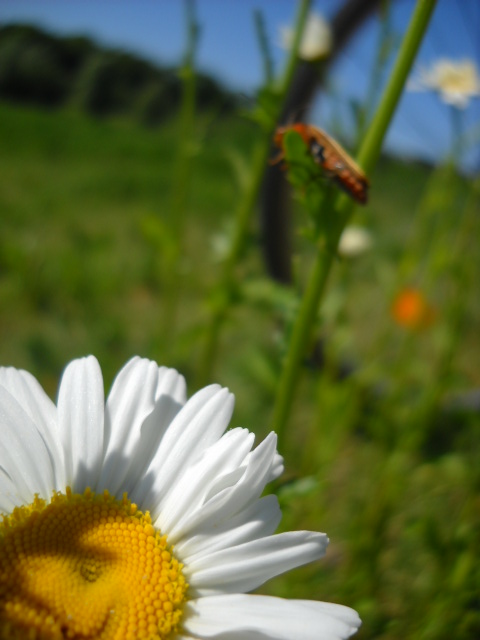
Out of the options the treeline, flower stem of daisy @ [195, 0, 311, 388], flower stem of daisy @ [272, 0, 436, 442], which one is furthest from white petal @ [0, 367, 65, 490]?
the treeline

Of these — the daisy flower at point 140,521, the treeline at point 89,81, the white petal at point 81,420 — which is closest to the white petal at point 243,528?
the daisy flower at point 140,521

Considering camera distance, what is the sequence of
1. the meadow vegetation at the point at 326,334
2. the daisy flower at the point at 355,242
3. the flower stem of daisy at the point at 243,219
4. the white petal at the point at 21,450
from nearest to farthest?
the white petal at the point at 21,450, the flower stem of daisy at the point at 243,219, the meadow vegetation at the point at 326,334, the daisy flower at the point at 355,242

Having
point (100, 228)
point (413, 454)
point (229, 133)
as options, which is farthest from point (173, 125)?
point (413, 454)

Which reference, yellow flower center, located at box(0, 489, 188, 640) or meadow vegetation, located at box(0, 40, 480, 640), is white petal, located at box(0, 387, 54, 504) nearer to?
yellow flower center, located at box(0, 489, 188, 640)

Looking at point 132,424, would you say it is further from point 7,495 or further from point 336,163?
point 336,163

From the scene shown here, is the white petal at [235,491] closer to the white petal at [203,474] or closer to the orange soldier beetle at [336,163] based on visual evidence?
the white petal at [203,474]

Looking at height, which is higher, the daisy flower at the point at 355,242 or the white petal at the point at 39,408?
the daisy flower at the point at 355,242

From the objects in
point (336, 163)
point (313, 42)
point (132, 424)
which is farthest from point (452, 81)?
point (132, 424)
